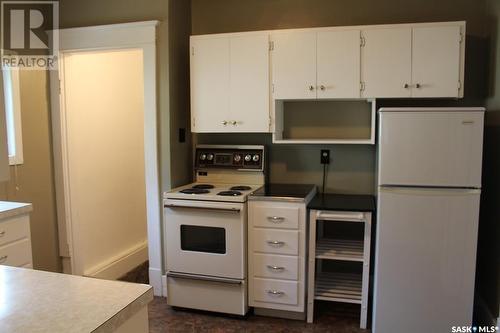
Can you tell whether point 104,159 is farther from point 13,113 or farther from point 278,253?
point 278,253

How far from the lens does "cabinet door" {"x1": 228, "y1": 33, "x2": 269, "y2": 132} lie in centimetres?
292

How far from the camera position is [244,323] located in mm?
2801

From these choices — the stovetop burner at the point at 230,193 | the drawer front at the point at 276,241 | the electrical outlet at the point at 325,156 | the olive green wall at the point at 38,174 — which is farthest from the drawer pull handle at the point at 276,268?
the olive green wall at the point at 38,174

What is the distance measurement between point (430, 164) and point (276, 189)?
3.76 feet

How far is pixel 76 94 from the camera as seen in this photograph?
11.0 ft

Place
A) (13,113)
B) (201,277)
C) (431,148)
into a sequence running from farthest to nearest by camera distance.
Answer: (13,113)
(201,277)
(431,148)

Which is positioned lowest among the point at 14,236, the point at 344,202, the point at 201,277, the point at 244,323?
the point at 244,323

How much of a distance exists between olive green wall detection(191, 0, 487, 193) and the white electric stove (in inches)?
20.9

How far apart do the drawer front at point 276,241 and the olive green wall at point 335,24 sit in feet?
2.28

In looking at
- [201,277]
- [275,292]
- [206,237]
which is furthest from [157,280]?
[275,292]

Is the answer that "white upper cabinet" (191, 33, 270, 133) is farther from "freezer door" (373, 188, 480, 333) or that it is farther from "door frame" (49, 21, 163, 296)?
"freezer door" (373, 188, 480, 333)

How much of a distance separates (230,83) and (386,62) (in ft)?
3.71

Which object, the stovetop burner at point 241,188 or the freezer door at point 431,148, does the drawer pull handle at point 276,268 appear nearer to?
the stovetop burner at point 241,188

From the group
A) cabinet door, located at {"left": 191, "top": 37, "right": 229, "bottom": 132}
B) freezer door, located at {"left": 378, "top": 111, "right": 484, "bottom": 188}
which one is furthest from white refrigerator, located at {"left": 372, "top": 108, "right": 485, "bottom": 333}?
cabinet door, located at {"left": 191, "top": 37, "right": 229, "bottom": 132}
